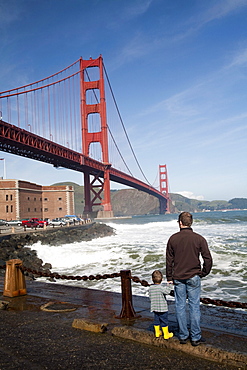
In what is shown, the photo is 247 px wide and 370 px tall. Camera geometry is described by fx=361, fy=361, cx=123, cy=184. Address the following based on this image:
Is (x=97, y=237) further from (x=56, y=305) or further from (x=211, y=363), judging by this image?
(x=211, y=363)

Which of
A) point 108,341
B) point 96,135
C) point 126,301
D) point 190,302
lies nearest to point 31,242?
point 126,301

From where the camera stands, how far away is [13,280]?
7551 mm

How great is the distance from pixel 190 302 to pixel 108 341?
1.24 m

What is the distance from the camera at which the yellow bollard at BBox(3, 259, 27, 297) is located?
7488 mm

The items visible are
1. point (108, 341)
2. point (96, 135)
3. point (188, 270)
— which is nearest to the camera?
point (188, 270)

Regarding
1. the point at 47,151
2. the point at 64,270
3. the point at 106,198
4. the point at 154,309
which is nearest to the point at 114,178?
the point at 106,198

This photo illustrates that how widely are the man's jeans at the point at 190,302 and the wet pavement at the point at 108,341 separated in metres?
0.15

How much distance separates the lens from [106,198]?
6278 cm

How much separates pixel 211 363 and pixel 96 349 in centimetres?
132

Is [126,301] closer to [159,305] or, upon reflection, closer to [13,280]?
[159,305]

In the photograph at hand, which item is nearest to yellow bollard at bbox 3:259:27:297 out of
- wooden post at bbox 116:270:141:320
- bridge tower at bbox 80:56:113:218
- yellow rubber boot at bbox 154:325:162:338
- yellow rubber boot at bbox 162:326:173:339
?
wooden post at bbox 116:270:141:320

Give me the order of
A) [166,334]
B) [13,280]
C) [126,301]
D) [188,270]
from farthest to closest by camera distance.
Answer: [13,280] < [126,301] < [166,334] < [188,270]

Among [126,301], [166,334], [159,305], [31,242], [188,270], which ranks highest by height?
[188,270]

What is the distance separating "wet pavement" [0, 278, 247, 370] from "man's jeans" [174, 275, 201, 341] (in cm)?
15
